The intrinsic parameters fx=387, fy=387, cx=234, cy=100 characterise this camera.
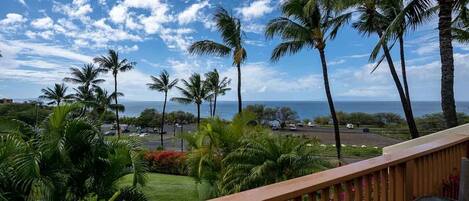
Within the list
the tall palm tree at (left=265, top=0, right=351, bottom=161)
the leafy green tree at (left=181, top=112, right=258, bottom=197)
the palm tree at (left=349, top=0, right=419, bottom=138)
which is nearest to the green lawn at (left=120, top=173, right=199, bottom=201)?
the leafy green tree at (left=181, top=112, right=258, bottom=197)

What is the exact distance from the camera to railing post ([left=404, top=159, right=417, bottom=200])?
2.51 metres

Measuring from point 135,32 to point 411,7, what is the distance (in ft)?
87.3

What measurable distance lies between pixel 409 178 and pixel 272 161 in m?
3.28

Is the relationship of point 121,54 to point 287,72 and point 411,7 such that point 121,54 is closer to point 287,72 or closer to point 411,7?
point 287,72

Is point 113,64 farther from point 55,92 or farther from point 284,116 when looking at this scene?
point 284,116

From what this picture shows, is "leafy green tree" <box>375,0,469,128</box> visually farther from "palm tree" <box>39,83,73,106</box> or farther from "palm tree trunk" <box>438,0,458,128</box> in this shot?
"palm tree" <box>39,83,73,106</box>

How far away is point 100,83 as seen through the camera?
127 ft

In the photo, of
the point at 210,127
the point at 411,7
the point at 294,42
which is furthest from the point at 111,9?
the point at 411,7

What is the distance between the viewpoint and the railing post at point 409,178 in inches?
98.8

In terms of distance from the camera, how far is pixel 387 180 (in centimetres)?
230

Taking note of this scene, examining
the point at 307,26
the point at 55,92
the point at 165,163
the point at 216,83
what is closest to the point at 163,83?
the point at 216,83

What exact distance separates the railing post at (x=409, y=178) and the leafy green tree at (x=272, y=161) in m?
2.96

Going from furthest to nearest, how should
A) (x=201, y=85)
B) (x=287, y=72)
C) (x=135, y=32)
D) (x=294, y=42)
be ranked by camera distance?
(x=287, y=72) < (x=201, y=85) < (x=135, y=32) < (x=294, y=42)

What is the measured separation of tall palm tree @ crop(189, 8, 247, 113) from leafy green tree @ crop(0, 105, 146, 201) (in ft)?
47.3
